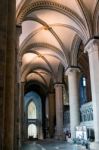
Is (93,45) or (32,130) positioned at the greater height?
(93,45)

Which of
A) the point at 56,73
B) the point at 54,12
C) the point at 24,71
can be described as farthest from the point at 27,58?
the point at 54,12

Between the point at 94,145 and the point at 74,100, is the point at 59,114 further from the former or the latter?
the point at 94,145

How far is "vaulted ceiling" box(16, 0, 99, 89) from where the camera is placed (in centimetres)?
1567

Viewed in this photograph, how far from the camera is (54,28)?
63.2 feet

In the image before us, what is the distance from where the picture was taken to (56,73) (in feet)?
90.4

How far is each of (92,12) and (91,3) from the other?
1.91 feet

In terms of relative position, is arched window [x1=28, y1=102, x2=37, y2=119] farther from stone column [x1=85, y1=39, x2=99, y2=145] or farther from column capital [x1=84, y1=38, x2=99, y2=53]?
column capital [x1=84, y1=38, x2=99, y2=53]

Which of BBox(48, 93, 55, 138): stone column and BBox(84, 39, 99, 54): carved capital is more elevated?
BBox(84, 39, 99, 54): carved capital

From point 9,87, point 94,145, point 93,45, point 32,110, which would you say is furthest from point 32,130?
point 9,87

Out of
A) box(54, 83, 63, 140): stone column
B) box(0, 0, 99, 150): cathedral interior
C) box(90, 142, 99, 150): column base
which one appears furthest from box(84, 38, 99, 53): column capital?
box(54, 83, 63, 140): stone column

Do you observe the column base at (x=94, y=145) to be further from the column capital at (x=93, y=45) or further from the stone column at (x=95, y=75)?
the column capital at (x=93, y=45)

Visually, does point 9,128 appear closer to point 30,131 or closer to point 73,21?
point 73,21

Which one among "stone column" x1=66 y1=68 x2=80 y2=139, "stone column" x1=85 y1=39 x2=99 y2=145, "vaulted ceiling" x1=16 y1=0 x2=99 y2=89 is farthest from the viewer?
"stone column" x1=66 y1=68 x2=80 y2=139

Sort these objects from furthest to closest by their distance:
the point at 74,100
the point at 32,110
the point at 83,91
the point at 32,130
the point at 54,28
A: the point at 32,110, the point at 32,130, the point at 83,91, the point at 74,100, the point at 54,28
